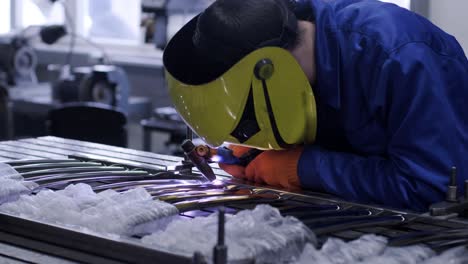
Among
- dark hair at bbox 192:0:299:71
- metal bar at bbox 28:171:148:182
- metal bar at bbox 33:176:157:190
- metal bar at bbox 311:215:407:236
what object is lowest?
metal bar at bbox 28:171:148:182

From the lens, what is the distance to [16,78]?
4.66 meters

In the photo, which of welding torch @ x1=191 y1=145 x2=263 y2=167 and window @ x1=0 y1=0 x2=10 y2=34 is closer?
welding torch @ x1=191 y1=145 x2=263 y2=167

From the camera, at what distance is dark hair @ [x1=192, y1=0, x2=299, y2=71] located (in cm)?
140

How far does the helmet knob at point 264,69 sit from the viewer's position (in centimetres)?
140

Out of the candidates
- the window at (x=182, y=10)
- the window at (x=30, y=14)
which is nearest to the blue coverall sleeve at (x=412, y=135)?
the window at (x=182, y=10)

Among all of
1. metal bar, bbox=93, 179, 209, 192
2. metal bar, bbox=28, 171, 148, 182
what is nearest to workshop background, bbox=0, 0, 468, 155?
metal bar, bbox=28, 171, 148, 182

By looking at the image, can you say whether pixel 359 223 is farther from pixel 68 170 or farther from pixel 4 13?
pixel 4 13

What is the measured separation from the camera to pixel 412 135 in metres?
1.42

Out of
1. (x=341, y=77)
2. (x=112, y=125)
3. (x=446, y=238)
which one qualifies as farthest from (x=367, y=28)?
(x=112, y=125)

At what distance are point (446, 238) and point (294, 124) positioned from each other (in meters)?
0.40

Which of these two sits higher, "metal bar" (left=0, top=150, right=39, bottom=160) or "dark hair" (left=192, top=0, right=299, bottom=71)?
"dark hair" (left=192, top=0, right=299, bottom=71)

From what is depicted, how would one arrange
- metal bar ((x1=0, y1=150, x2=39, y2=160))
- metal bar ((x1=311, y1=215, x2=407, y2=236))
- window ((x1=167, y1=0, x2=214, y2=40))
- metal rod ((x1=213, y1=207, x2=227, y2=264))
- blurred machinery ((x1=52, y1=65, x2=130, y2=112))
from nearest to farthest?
metal rod ((x1=213, y1=207, x2=227, y2=264))
metal bar ((x1=311, y1=215, x2=407, y2=236))
metal bar ((x1=0, y1=150, x2=39, y2=160))
window ((x1=167, y1=0, x2=214, y2=40))
blurred machinery ((x1=52, y1=65, x2=130, y2=112))

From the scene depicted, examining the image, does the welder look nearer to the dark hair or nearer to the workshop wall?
the dark hair

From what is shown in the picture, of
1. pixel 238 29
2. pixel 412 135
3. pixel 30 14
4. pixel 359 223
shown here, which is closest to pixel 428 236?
pixel 359 223
